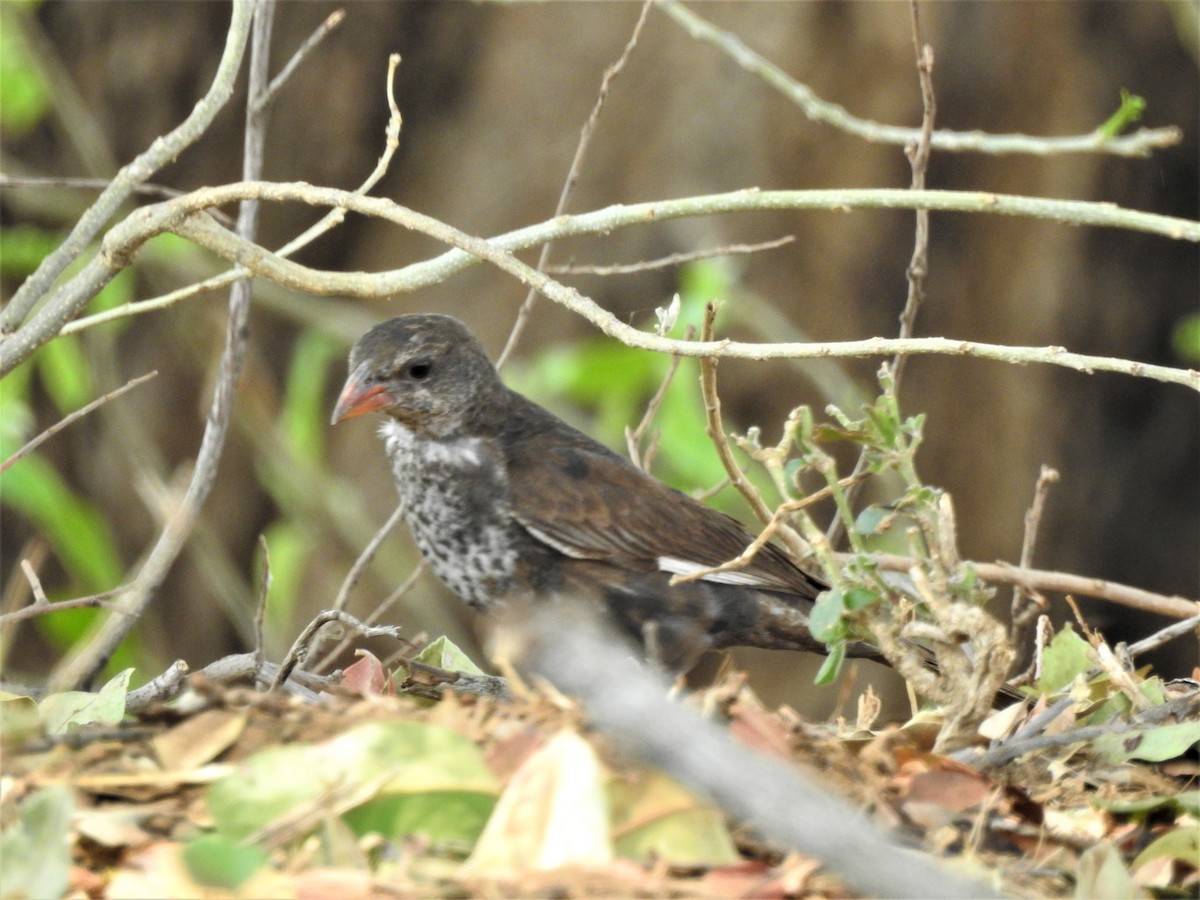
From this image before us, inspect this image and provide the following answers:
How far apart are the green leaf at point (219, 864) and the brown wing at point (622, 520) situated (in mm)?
2357

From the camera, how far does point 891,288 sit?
887cm

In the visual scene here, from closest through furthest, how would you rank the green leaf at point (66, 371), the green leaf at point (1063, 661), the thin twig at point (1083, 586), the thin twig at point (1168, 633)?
the thin twig at point (1168, 633), the green leaf at point (1063, 661), the thin twig at point (1083, 586), the green leaf at point (66, 371)

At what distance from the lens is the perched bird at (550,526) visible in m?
4.47

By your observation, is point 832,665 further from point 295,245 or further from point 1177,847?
point 295,245

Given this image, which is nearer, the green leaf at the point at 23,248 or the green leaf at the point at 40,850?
the green leaf at the point at 40,850

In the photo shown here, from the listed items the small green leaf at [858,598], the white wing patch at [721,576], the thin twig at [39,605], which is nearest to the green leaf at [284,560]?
the white wing patch at [721,576]

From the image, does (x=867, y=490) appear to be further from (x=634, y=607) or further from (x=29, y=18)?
(x=29, y=18)

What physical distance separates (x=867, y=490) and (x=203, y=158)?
3.92 m

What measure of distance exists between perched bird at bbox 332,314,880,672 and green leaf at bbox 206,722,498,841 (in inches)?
81.2

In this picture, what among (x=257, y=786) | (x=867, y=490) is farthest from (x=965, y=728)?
(x=867, y=490)

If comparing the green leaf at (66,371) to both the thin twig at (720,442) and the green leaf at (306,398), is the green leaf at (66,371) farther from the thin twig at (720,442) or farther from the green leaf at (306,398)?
the thin twig at (720,442)

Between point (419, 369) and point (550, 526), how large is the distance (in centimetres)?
63

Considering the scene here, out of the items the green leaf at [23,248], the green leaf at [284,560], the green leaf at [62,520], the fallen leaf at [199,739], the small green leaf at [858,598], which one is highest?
the green leaf at [23,248]

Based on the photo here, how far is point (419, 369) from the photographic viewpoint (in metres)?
4.68
